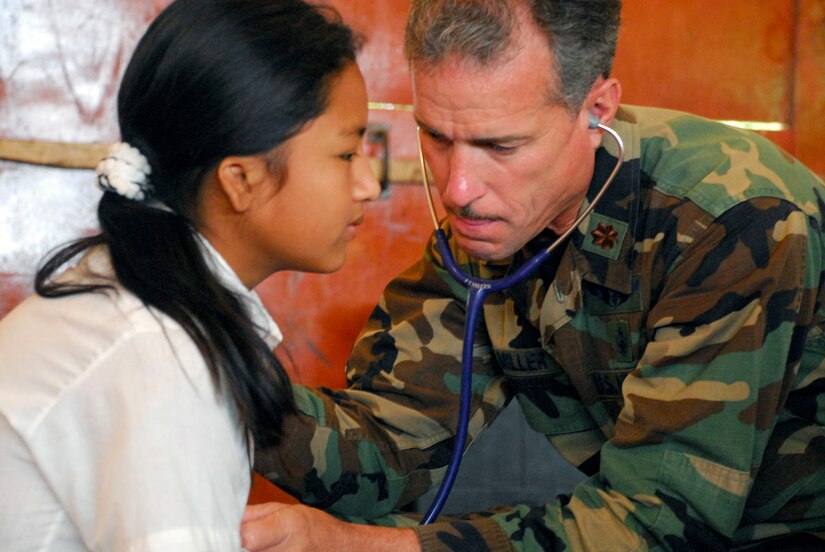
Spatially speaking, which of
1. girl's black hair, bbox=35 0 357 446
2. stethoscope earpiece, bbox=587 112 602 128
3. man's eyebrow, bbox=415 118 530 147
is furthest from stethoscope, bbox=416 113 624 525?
girl's black hair, bbox=35 0 357 446

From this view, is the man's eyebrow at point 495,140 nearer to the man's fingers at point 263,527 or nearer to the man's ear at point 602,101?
the man's ear at point 602,101

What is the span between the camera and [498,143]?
144 cm

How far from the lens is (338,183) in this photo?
1184 millimetres

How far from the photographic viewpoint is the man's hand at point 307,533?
1191mm

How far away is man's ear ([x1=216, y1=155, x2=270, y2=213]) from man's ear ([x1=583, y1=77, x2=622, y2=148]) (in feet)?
1.82

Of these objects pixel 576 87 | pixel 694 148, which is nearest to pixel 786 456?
pixel 694 148

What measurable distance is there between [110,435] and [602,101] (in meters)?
0.88

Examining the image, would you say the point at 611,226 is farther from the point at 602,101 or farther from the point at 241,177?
the point at 241,177

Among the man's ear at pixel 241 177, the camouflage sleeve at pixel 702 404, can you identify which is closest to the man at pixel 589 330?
the camouflage sleeve at pixel 702 404

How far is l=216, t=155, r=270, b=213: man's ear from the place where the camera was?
114 cm

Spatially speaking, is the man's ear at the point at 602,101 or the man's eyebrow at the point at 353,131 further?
the man's ear at the point at 602,101

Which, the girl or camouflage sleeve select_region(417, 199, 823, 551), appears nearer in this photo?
the girl

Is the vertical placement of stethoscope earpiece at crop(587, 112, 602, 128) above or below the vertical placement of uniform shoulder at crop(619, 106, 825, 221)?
above

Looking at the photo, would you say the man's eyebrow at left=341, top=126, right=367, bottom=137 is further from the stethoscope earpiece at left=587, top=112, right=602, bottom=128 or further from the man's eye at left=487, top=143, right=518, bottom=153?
the stethoscope earpiece at left=587, top=112, right=602, bottom=128
